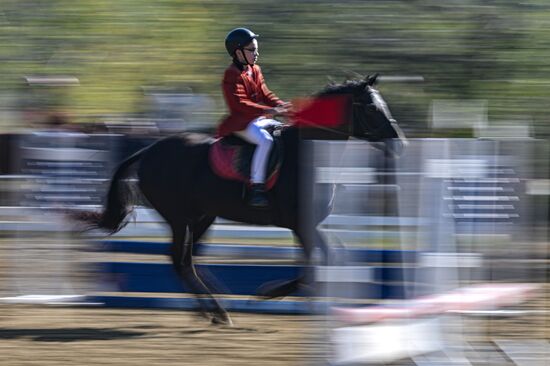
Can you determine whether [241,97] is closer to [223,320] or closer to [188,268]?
[188,268]

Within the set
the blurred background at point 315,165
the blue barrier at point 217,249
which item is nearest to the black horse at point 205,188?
the blurred background at point 315,165

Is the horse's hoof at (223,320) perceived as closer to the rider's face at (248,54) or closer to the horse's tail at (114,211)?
the horse's tail at (114,211)

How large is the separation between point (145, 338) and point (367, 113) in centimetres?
228

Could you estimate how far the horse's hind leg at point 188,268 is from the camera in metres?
7.43

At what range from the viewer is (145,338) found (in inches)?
269

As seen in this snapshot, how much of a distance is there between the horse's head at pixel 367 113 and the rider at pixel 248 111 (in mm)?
488

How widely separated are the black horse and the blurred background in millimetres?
260

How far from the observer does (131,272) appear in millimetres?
8008

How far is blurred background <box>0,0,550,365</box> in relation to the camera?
17.7 ft

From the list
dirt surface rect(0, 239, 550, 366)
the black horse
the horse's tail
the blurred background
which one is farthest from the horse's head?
the horse's tail

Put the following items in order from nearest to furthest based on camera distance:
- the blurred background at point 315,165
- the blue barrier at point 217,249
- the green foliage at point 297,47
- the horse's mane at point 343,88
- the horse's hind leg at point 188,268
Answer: the blurred background at point 315,165, the horse's hind leg at point 188,268, the horse's mane at point 343,88, the blue barrier at point 217,249, the green foliage at point 297,47

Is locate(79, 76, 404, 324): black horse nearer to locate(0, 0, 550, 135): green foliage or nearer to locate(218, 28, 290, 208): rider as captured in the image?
locate(218, 28, 290, 208): rider

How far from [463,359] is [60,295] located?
394 cm

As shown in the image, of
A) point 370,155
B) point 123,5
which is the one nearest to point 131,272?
point 370,155
